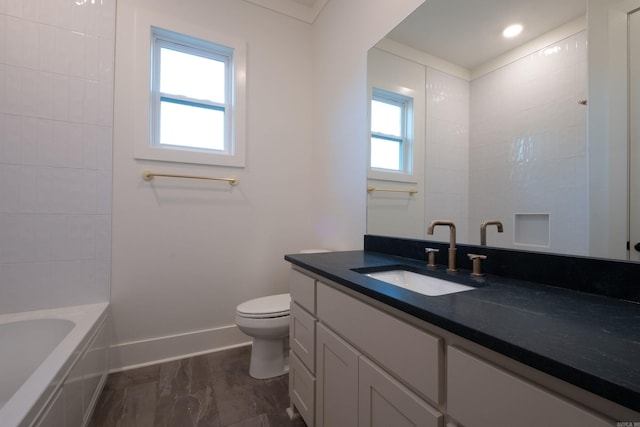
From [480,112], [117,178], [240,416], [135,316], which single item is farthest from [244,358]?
[480,112]

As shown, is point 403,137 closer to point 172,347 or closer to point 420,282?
point 420,282

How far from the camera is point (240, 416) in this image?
1.38 metres

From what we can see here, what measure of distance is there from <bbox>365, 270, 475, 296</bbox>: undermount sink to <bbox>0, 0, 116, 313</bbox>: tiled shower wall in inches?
69.1

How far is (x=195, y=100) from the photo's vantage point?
208 centimetres

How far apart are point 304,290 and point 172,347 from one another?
132cm

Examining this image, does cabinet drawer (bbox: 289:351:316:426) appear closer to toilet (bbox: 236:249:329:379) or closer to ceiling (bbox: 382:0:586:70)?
toilet (bbox: 236:249:329:379)

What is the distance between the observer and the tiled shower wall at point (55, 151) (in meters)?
1.54

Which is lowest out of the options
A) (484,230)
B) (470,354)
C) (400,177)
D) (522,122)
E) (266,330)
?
(266,330)

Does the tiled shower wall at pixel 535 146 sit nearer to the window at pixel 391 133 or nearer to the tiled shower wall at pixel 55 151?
the window at pixel 391 133

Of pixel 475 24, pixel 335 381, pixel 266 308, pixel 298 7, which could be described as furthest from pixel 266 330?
pixel 298 7

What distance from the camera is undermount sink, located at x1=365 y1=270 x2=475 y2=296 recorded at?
0.98m

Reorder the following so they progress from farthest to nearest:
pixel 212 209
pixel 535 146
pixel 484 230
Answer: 1. pixel 212 209
2. pixel 484 230
3. pixel 535 146

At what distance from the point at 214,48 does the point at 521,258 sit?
2.41 metres

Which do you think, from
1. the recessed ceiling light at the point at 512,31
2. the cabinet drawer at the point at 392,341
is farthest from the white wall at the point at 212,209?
the recessed ceiling light at the point at 512,31
